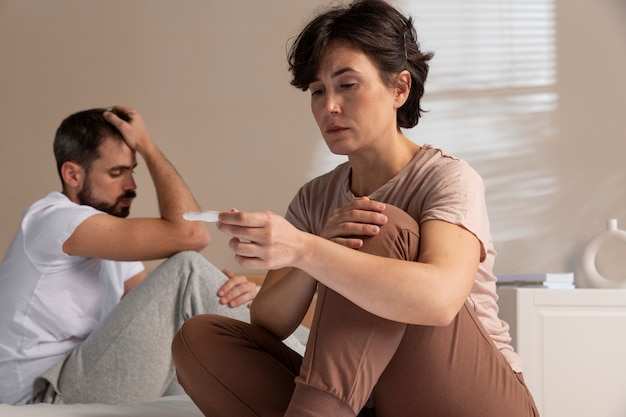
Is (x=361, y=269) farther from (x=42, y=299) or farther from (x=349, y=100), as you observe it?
(x=42, y=299)

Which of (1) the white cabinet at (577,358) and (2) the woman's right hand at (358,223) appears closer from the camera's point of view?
(2) the woman's right hand at (358,223)

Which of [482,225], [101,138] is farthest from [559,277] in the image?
[101,138]

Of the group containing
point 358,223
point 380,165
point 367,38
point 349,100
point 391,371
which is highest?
point 367,38

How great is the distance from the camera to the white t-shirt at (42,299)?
229 cm

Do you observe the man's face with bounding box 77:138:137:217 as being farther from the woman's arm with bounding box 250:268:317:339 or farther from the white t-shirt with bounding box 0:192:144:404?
the woman's arm with bounding box 250:268:317:339

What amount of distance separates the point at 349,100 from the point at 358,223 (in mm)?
345

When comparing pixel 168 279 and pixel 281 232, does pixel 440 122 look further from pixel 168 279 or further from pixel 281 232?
pixel 281 232

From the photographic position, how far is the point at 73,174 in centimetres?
254

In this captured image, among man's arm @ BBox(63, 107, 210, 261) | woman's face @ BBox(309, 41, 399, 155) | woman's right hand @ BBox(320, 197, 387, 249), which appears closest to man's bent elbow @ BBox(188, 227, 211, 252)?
man's arm @ BBox(63, 107, 210, 261)

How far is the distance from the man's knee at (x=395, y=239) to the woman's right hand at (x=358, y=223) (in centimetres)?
→ 1

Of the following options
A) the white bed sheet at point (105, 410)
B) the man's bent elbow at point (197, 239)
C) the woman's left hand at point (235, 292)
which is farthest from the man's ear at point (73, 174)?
the white bed sheet at point (105, 410)

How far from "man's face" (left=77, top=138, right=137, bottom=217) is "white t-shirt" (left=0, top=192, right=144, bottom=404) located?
105 millimetres

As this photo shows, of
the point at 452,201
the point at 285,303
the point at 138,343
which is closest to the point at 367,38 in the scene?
the point at 452,201

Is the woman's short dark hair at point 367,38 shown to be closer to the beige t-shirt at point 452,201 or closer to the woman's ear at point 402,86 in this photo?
the woman's ear at point 402,86
